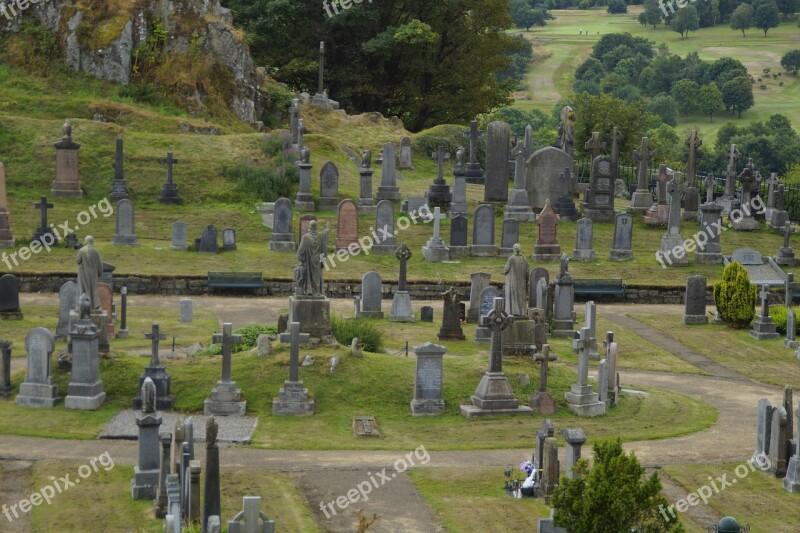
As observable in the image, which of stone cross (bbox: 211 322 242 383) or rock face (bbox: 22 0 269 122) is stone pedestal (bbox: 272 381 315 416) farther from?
rock face (bbox: 22 0 269 122)

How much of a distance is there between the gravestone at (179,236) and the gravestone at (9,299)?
7745mm

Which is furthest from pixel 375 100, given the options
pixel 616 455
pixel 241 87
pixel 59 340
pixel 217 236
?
pixel 616 455

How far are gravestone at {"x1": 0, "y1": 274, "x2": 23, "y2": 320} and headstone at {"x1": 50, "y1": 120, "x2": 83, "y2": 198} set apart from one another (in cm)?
1130

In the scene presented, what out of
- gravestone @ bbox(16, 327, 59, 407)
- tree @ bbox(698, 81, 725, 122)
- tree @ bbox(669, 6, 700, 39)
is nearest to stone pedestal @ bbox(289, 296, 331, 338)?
gravestone @ bbox(16, 327, 59, 407)

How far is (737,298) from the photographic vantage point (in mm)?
32188

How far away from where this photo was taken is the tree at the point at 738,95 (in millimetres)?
111562

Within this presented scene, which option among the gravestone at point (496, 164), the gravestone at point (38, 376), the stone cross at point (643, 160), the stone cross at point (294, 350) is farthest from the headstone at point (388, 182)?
the gravestone at point (38, 376)

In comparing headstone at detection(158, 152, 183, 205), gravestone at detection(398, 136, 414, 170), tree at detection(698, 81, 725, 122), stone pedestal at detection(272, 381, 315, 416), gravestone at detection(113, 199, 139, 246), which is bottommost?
stone pedestal at detection(272, 381, 315, 416)

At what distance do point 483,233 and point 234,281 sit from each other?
7.32m

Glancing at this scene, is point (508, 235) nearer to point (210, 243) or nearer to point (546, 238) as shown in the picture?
point (546, 238)

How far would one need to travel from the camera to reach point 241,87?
Answer: 5150 centimetres

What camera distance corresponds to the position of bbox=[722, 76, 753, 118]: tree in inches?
4392

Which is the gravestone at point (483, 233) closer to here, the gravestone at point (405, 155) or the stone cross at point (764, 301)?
the stone cross at point (764, 301)

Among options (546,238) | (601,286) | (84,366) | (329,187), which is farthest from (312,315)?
(329,187)
